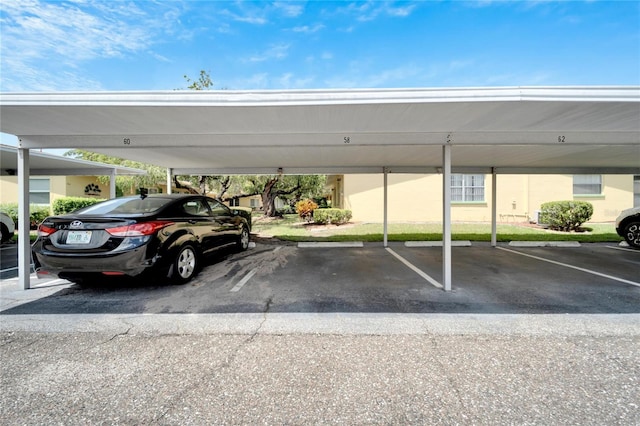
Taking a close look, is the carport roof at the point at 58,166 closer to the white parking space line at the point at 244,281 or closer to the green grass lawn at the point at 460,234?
the green grass lawn at the point at 460,234

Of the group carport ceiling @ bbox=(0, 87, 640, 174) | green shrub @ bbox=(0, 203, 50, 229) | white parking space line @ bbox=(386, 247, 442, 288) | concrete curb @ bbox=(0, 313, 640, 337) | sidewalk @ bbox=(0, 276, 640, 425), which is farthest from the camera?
green shrub @ bbox=(0, 203, 50, 229)

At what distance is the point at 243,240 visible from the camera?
7.85 metres

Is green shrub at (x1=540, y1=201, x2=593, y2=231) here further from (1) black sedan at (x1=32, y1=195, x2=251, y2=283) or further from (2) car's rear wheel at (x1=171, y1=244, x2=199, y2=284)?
(1) black sedan at (x1=32, y1=195, x2=251, y2=283)

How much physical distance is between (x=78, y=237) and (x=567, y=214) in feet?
52.7

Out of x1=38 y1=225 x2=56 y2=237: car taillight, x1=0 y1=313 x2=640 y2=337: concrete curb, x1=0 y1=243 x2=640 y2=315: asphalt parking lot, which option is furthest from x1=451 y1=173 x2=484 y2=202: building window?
x1=38 y1=225 x2=56 y2=237: car taillight

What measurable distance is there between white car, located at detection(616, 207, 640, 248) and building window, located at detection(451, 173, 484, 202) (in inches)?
261

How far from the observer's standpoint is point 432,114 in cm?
368

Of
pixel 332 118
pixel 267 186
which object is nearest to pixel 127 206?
pixel 332 118

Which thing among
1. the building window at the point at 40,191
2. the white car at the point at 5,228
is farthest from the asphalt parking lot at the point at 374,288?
the building window at the point at 40,191

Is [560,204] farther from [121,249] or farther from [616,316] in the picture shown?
[121,249]

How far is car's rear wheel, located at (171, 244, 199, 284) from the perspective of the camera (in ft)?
15.1

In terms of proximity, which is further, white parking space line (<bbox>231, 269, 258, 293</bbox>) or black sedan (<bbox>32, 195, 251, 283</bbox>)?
white parking space line (<bbox>231, 269, 258, 293</bbox>)

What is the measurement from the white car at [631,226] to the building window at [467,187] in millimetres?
6636

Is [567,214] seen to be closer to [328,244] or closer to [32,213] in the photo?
[328,244]
